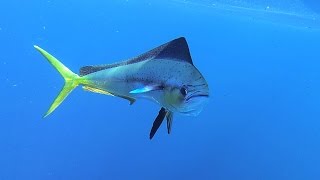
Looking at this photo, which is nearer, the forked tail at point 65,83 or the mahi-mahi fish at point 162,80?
the mahi-mahi fish at point 162,80

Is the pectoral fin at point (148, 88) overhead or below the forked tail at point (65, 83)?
overhead

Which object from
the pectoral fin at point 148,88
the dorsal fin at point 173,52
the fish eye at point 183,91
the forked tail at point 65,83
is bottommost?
the forked tail at point 65,83

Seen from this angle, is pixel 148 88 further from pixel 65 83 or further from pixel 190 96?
pixel 65 83

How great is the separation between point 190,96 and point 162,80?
0.49ft

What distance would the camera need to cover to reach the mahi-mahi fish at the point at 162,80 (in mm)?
1751

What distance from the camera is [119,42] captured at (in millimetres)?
7891

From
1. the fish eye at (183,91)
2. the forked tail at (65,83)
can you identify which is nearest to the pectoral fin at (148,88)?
the fish eye at (183,91)

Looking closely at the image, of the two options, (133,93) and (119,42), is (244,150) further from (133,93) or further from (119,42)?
(133,93)

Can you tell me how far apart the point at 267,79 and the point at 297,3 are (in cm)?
143

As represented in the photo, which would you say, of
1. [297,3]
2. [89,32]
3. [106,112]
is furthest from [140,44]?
[297,3]

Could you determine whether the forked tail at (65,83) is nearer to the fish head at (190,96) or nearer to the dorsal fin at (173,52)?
the dorsal fin at (173,52)

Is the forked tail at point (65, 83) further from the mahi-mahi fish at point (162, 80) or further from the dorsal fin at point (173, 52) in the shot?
the dorsal fin at point (173, 52)

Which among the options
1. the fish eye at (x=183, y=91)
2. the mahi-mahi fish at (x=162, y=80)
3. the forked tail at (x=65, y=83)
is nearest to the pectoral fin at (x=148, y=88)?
the mahi-mahi fish at (x=162, y=80)

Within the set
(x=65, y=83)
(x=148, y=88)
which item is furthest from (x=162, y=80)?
(x=65, y=83)
